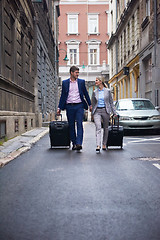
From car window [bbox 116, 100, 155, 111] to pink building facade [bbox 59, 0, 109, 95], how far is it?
3843cm

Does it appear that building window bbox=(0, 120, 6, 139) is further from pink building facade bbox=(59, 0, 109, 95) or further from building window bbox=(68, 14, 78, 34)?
building window bbox=(68, 14, 78, 34)

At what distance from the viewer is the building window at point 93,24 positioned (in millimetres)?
54344

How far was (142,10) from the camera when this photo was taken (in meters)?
25.4

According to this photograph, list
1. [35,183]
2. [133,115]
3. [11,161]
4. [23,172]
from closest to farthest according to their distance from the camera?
[35,183] < [23,172] < [11,161] < [133,115]

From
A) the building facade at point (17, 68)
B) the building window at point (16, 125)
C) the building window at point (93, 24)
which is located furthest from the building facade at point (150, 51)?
the building window at point (93, 24)

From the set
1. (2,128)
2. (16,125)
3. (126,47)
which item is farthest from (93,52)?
(2,128)

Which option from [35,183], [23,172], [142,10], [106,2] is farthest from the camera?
[106,2]

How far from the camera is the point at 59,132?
28.7 ft

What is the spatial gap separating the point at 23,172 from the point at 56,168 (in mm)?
565

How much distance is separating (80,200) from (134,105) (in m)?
11.3

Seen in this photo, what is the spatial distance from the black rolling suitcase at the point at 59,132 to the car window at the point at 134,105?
618 cm

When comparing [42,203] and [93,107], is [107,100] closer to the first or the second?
[93,107]

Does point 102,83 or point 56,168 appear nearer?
point 56,168

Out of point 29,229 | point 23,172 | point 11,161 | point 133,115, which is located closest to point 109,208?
point 29,229
